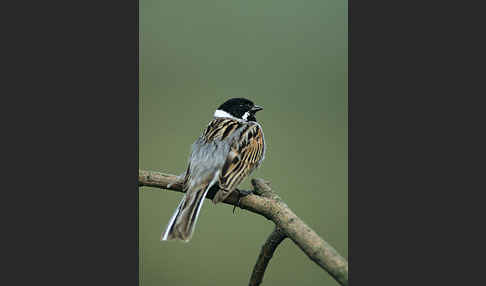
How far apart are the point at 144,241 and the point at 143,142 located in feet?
2.64

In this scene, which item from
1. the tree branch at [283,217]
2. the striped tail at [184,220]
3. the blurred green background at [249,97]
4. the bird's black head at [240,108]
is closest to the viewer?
the tree branch at [283,217]

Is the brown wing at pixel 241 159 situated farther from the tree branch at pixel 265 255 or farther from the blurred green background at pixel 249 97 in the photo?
the tree branch at pixel 265 255

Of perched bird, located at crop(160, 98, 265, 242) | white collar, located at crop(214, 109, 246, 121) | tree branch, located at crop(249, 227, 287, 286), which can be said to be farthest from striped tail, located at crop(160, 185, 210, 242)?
white collar, located at crop(214, 109, 246, 121)

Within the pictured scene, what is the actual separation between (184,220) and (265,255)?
0.69m

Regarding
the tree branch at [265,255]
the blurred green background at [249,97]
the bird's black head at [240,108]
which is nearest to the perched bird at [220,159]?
the bird's black head at [240,108]

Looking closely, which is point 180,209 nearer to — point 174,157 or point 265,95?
point 174,157

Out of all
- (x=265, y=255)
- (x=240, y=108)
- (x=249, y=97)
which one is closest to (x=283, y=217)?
(x=265, y=255)

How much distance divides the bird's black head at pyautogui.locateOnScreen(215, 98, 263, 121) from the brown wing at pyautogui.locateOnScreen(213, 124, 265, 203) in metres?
0.15

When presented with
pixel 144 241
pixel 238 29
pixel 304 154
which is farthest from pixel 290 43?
pixel 144 241

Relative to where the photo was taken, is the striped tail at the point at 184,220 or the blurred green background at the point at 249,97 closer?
the striped tail at the point at 184,220

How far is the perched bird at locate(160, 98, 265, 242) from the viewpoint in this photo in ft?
14.0

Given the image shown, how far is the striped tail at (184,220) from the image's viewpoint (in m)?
4.22

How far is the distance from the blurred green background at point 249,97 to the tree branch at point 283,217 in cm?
12

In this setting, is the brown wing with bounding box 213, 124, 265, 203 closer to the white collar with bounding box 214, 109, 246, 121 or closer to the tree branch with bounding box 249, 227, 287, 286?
the white collar with bounding box 214, 109, 246, 121
